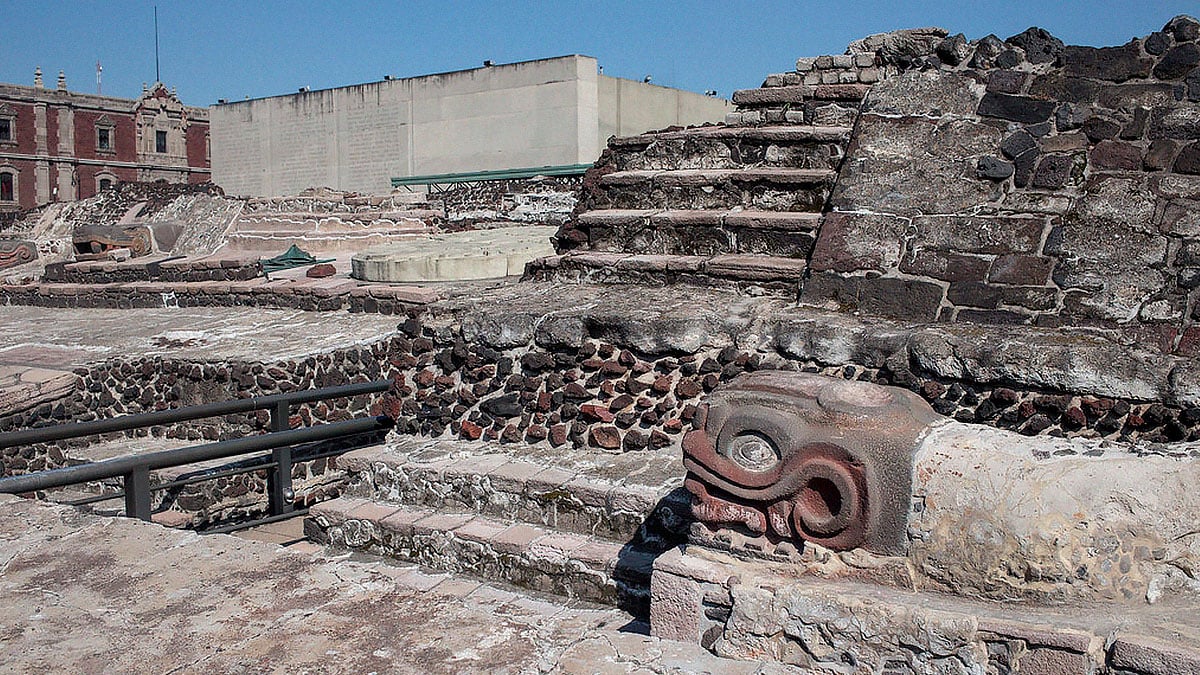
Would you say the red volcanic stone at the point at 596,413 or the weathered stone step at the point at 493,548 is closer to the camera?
the weathered stone step at the point at 493,548

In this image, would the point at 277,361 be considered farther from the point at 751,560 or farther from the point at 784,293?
the point at 751,560

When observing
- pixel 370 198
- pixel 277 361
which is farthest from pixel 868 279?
pixel 370 198

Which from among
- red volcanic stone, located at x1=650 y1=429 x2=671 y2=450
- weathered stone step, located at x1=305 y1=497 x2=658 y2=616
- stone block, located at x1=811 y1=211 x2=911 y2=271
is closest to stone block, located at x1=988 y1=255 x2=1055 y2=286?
stone block, located at x1=811 y1=211 x2=911 y2=271

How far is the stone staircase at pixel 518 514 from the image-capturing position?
371cm

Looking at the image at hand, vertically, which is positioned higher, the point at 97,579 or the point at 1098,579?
the point at 1098,579

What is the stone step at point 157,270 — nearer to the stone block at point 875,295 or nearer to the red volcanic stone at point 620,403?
the red volcanic stone at point 620,403

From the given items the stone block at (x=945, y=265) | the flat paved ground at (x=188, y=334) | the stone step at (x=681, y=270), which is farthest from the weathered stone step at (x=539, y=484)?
the flat paved ground at (x=188, y=334)

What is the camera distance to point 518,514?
4105 mm

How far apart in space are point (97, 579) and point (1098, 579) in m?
2.64

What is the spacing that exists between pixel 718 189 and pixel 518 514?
2.65m

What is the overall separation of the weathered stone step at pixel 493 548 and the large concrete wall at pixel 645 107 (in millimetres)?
20246

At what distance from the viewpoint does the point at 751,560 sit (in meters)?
2.63

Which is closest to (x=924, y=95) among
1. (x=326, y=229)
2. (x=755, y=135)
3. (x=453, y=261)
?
(x=755, y=135)

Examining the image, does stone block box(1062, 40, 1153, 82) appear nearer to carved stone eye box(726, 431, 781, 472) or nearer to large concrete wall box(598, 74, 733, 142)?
carved stone eye box(726, 431, 781, 472)
